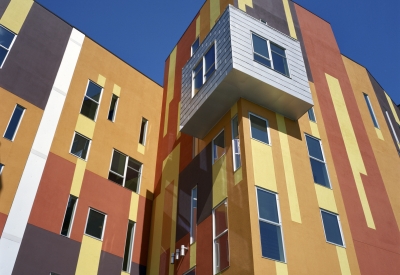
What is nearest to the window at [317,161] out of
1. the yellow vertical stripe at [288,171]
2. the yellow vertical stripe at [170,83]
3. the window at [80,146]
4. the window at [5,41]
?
the yellow vertical stripe at [288,171]

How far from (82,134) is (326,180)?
12.4m

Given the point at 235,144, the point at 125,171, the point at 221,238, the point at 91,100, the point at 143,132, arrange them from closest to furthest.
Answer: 1. the point at 221,238
2. the point at 235,144
3. the point at 125,171
4. the point at 91,100
5. the point at 143,132

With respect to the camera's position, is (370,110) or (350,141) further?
(370,110)

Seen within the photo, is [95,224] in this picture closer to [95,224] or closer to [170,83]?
[95,224]

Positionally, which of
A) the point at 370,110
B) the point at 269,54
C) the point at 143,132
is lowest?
the point at 269,54

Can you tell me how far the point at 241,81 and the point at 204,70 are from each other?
3146 millimetres

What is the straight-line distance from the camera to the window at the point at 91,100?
22928mm

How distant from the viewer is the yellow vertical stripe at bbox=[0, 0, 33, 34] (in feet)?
71.5

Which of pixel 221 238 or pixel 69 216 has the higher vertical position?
pixel 69 216

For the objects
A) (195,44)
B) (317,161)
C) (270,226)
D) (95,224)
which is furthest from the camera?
(195,44)

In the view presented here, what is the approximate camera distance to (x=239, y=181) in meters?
16.5

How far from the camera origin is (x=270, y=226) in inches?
602

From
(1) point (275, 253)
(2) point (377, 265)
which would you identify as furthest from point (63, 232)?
(2) point (377, 265)

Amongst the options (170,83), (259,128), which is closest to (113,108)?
(170,83)
